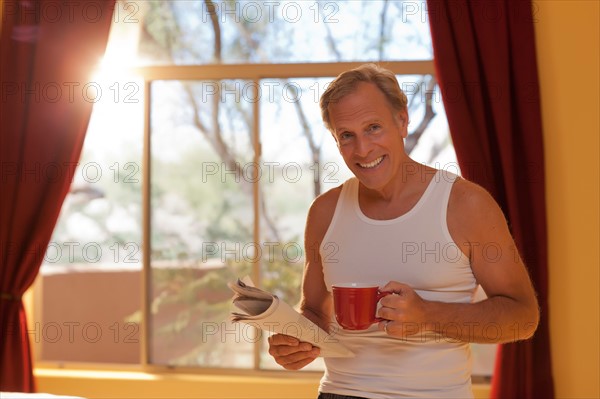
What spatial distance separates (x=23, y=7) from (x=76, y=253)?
133 centimetres

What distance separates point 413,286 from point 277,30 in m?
2.34

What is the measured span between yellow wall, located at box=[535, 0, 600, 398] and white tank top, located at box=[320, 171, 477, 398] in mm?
1845

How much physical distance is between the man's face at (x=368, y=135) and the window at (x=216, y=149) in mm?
1895

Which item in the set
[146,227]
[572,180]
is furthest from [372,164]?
[146,227]

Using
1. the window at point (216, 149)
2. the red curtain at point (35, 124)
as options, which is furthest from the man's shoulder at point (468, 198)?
the red curtain at point (35, 124)

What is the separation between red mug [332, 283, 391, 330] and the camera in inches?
57.4

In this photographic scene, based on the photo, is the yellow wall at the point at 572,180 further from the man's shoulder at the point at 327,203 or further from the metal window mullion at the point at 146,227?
the metal window mullion at the point at 146,227

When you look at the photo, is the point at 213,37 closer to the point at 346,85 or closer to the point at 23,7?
the point at 23,7

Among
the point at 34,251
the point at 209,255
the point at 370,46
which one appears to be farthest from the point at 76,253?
the point at 370,46

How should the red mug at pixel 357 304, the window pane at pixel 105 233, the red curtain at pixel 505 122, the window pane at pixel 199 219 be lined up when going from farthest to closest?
the window pane at pixel 105 233, the window pane at pixel 199 219, the red curtain at pixel 505 122, the red mug at pixel 357 304

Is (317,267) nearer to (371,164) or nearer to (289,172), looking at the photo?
(371,164)

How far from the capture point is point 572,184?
3277mm

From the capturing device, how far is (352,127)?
5.36 ft

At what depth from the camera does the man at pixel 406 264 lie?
151 centimetres
